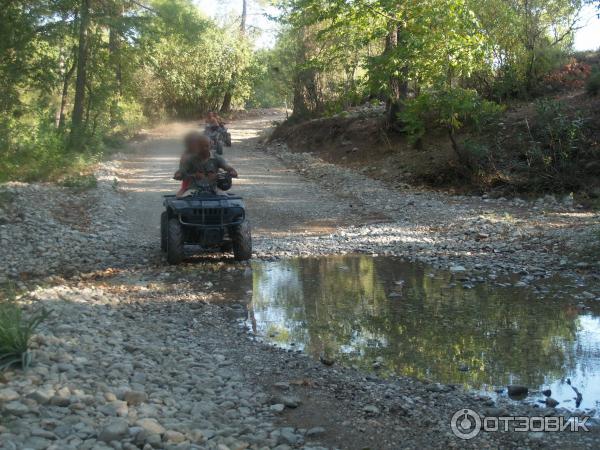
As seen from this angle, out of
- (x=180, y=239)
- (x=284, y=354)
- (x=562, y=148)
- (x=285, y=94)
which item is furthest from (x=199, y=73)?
(x=284, y=354)

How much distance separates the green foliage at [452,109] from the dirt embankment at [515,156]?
1.73 feet

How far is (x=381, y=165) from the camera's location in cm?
1958

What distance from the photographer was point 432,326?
22.7 feet

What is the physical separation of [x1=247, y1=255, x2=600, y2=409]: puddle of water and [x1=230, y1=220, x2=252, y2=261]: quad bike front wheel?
41 cm

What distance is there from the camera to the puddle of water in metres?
5.61

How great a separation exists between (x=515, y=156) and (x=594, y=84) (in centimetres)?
347

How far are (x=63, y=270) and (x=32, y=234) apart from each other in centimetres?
218

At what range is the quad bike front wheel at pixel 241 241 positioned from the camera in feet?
31.4

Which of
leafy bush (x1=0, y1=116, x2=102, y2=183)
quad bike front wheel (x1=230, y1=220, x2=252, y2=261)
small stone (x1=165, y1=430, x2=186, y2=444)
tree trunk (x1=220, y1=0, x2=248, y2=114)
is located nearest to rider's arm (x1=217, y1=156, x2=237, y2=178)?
quad bike front wheel (x1=230, y1=220, x2=252, y2=261)

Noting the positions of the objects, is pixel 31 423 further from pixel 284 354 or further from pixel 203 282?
pixel 203 282

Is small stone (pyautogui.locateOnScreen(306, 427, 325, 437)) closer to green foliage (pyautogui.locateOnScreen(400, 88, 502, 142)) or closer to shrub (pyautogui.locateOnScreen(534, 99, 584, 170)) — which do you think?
shrub (pyautogui.locateOnScreen(534, 99, 584, 170))

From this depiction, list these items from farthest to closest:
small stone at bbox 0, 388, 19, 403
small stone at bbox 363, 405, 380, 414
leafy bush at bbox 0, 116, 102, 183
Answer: leafy bush at bbox 0, 116, 102, 183, small stone at bbox 363, 405, 380, 414, small stone at bbox 0, 388, 19, 403

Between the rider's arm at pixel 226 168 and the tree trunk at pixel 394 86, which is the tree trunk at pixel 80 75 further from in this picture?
the rider's arm at pixel 226 168

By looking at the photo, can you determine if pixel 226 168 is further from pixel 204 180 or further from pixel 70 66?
pixel 70 66
